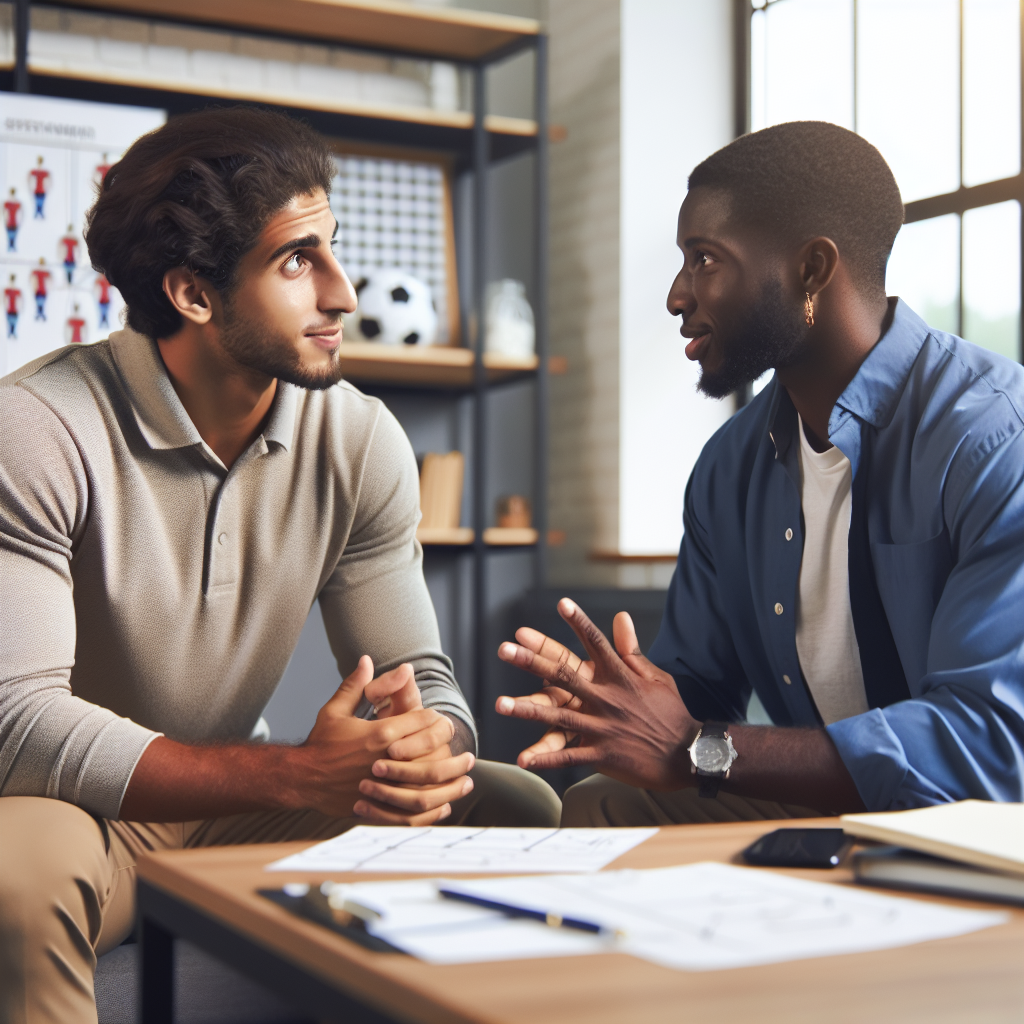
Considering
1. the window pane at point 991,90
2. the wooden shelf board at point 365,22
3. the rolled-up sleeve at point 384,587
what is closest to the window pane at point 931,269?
the window pane at point 991,90

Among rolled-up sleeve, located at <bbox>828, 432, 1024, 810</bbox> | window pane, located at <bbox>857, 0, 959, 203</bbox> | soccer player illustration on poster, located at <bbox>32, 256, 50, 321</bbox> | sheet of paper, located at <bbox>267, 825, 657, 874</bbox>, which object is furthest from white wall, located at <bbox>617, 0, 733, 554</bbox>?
sheet of paper, located at <bbox>267, 825, 657, 874</bbox>

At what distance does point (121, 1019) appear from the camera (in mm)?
1396

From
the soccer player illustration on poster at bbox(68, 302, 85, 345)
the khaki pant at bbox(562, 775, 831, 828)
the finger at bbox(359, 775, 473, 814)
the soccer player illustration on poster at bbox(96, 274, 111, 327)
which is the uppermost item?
the soccer player illustration on poster at bbox(96, 274, 111, 327)

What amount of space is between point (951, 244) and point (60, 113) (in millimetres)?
2354

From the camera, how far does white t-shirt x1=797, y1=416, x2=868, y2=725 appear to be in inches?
56.7

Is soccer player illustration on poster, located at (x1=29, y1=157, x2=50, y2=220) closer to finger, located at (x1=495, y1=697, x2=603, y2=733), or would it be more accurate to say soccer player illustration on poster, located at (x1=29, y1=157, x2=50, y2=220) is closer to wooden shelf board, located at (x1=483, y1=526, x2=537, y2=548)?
wooden shelf board, located at (x1=483, y1=526, x2=537, y2=548)

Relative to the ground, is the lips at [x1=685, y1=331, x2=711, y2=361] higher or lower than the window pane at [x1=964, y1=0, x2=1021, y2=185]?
lower

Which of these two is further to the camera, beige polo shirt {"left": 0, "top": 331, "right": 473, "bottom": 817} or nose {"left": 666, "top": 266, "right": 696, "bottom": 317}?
nose {"left": 666, "top": 266, "right": 696, "bottom": 317}

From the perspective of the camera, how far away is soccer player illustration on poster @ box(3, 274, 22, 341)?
3.07 metres

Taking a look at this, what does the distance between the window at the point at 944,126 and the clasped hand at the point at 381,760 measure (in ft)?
7.29

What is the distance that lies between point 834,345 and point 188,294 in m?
0.87

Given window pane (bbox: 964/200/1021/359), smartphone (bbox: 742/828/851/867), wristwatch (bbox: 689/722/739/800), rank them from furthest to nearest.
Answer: window pane (bbox: 964/200/1021/359), wristwatch (bbox: 689/722/739/800), smartphone (bbox: 742/828/851/867)

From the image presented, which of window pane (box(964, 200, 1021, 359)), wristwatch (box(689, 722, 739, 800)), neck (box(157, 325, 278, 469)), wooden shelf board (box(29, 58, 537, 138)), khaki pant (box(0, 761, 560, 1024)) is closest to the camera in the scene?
khaki pant (box(0, 761, 560, 1024))

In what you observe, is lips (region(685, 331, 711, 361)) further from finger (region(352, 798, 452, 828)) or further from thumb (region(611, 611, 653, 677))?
finger (region(352, 798, 452, 828))
